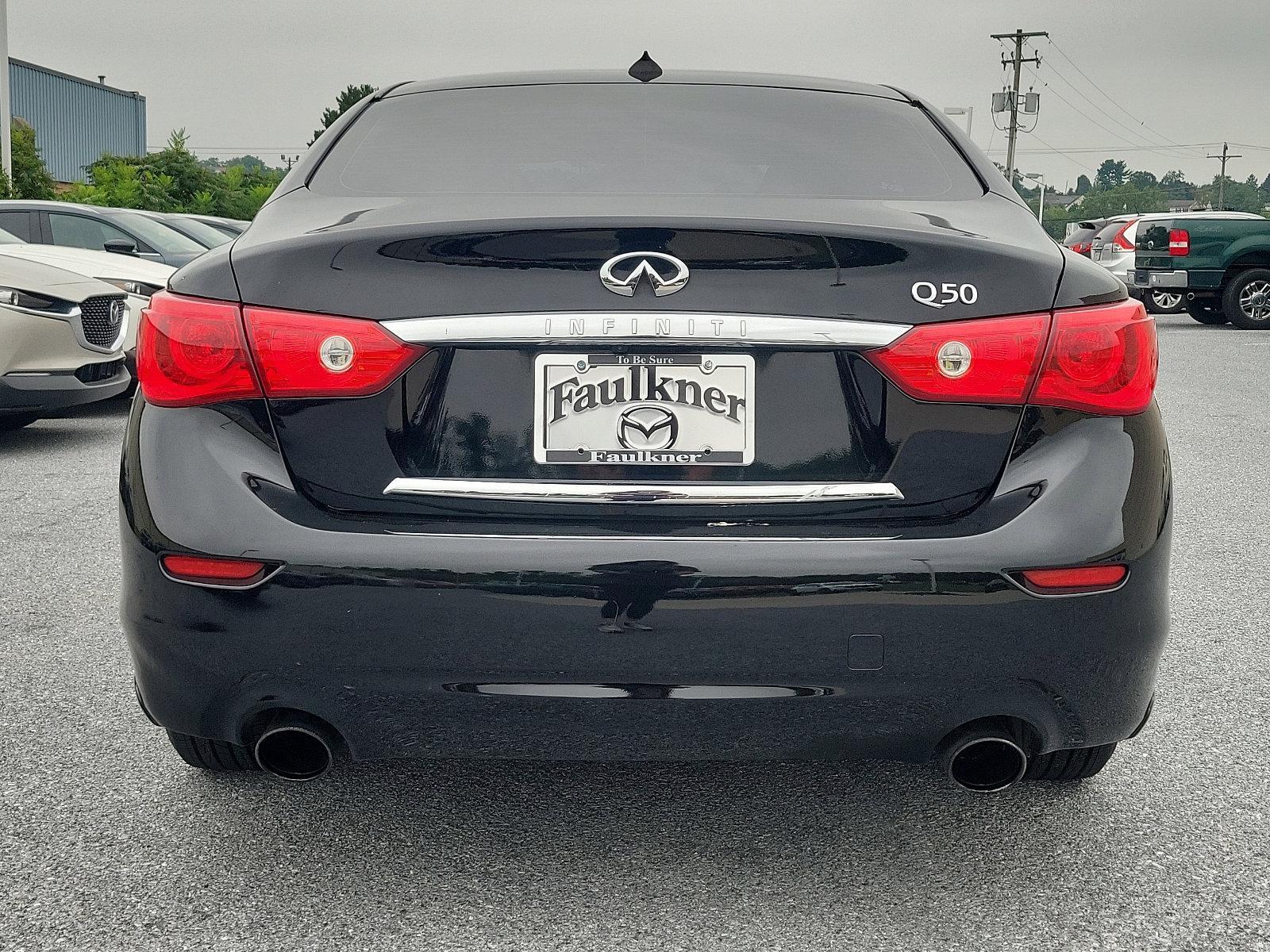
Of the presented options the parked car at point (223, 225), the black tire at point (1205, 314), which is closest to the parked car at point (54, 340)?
the parked car at point (223, 225)

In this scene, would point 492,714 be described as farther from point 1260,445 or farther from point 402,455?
point 1260,445

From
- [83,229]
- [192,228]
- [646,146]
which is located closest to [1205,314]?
[192,228]

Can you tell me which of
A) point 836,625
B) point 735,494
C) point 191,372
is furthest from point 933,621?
point 191,372

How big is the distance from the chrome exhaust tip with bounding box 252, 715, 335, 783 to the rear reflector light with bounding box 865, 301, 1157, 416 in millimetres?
1119

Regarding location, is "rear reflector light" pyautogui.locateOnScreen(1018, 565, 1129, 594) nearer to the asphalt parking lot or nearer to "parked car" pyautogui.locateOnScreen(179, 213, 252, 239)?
the asphalt parking lot

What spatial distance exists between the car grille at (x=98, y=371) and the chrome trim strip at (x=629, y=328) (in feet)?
21.4

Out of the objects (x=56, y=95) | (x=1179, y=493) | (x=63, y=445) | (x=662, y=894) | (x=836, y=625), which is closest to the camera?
(x=836, y=625)

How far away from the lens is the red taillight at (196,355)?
90.8 inches

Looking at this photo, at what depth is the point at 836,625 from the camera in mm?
2225

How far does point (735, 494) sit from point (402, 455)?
54cm

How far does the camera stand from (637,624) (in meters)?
2.21

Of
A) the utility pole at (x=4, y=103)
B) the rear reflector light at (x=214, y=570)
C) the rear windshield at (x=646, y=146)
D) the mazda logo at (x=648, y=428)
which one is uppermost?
the utility pole at (x=4, y=103)

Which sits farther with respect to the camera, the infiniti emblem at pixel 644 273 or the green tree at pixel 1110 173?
the green tree at pixel 1110 173

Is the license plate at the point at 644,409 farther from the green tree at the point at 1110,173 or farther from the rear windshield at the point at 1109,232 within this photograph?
the green tree at the point at 1110,173
